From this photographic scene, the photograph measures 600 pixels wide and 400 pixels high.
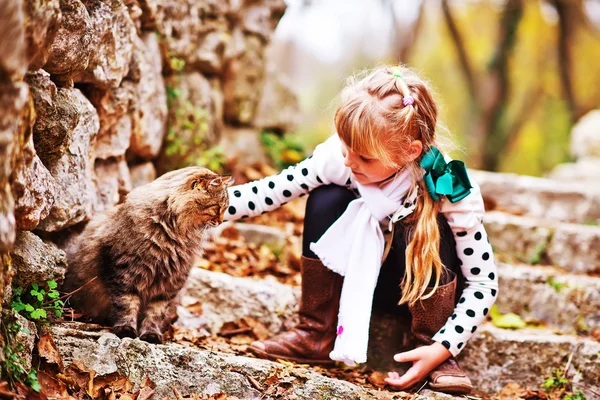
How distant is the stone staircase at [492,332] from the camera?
2287 mm

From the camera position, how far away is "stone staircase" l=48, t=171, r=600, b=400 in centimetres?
229

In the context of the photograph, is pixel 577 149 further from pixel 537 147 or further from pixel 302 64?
pixel 302 64

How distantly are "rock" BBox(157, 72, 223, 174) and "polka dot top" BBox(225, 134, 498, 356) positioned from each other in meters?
1.27

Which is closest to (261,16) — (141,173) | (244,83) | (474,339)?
(244,83)

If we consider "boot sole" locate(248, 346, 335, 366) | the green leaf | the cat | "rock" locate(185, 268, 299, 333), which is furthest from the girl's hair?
the green leaf

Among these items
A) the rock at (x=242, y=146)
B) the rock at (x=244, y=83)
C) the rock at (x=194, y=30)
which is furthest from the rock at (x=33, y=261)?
the rock at (x=244, y=83)

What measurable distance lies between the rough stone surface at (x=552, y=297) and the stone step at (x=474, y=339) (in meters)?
0.04

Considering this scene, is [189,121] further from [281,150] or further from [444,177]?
[444,177]

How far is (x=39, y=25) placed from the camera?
1.68m

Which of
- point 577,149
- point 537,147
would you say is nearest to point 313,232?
point 577,149

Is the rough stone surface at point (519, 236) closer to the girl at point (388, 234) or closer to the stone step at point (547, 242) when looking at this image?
the stone step at point (547, 242)

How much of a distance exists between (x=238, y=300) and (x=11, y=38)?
2.08 m

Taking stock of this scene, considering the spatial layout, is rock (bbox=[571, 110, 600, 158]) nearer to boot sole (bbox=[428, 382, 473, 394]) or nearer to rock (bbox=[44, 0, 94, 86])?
boot sole (bbox=[428, 382, 473, 394])

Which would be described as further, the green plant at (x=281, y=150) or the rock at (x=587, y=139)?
the rock at (x=587, y=139)
